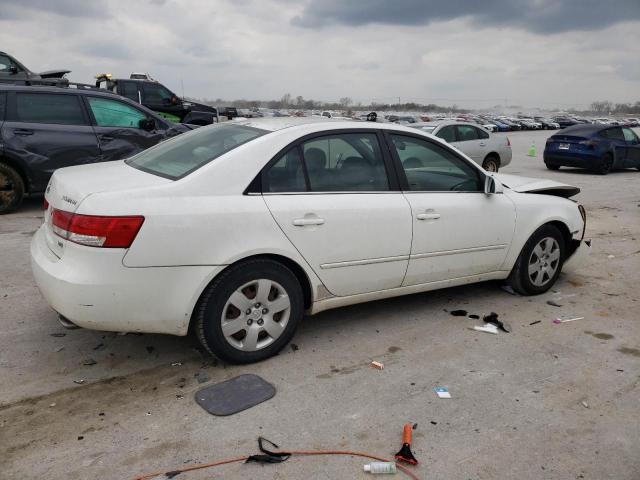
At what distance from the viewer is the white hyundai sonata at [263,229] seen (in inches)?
121

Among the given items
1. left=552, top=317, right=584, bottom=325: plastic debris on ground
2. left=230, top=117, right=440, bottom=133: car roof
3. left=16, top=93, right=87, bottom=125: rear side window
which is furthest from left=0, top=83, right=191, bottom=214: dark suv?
left=552, top=317, right=584, bottom=325: plastic debris on ground

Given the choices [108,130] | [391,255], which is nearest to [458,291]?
[391,255]

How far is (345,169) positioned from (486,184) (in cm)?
129

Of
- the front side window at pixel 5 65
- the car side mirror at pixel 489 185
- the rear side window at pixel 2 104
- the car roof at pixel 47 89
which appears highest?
the front side window at pixel 5 65

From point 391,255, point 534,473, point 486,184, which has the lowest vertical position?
point 534,473

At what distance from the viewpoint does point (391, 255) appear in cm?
395

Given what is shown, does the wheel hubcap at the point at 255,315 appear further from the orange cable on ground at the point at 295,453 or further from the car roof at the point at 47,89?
the car roof at the point at 47,89

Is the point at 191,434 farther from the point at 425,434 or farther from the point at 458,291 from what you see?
the point at 458,291

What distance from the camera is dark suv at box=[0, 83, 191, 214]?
24.8ft

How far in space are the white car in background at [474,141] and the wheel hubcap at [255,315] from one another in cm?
941

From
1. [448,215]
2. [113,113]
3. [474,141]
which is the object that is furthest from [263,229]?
[474,141]

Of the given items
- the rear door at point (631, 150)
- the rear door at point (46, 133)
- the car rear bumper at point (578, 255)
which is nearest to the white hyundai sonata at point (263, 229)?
the car rear bumper at point (578, 255)

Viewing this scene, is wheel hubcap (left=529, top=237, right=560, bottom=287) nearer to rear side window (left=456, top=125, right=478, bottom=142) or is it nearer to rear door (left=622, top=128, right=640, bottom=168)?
rear side window (left=456, top=125, right=478, bottom=142)

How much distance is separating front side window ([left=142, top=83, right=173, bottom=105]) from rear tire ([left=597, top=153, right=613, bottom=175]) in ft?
42.0
